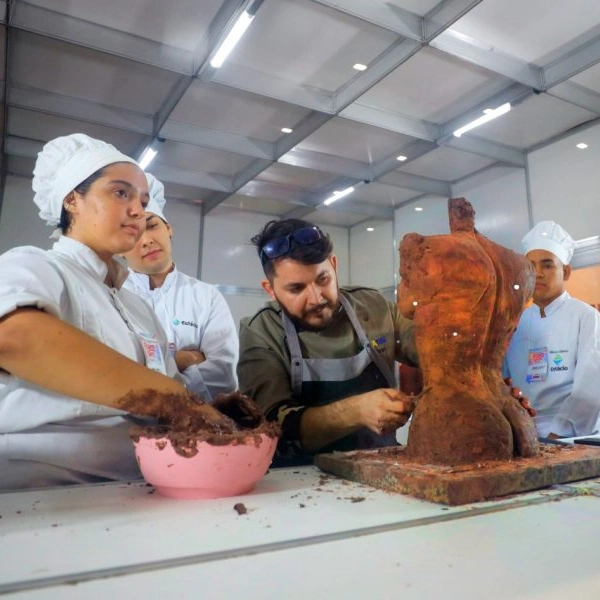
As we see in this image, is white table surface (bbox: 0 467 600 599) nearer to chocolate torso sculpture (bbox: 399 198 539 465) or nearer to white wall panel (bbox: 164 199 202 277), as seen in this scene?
chocolate torso sculpture (bbox: 399 198 539 465)

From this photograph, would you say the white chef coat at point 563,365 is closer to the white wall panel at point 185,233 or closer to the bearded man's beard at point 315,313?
the bearded man's beard at point 315,313

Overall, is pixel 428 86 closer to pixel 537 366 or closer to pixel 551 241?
pixel 551 241

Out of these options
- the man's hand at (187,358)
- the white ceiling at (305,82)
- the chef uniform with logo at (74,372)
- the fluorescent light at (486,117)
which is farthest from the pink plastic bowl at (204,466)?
the fluorescent light at (486,117)

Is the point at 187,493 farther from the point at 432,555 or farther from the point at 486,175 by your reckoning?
the point at 486,175

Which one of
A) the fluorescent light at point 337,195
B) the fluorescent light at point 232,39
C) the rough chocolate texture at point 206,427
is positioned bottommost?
the rough chocolate texture at point 206,427

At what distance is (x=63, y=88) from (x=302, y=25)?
5.23 feet

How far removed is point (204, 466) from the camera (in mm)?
700

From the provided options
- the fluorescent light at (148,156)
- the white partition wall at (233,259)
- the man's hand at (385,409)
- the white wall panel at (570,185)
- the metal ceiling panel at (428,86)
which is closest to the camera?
the man's hand at (385,409)

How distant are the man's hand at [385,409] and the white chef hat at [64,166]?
2.49ft

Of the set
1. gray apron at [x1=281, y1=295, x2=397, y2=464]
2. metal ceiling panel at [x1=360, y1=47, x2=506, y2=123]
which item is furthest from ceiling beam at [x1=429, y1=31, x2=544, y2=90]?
gray apron at [x1=281, y1=295, x2=397, y2=464]

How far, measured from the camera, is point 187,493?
2.37 feet

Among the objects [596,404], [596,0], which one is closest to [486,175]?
[596,0]

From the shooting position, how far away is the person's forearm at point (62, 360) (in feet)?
2.34

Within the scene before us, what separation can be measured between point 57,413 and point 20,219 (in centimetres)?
412
